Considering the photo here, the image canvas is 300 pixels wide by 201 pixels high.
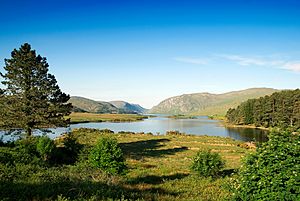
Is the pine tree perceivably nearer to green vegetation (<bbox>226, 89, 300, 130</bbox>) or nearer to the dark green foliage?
the dark green foliage

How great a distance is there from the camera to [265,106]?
9644 cm

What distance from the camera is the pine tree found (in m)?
30.4

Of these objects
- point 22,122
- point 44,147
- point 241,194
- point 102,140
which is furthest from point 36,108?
point 241,194

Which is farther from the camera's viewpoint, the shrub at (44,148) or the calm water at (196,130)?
the calm water at (196,130)

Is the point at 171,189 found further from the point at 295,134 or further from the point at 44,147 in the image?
the point at 44,147

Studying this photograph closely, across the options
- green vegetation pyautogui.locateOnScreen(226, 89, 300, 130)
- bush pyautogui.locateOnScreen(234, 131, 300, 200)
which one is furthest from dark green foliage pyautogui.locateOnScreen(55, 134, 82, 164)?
green vegetation pyautogui.locateOnScreen(226, 89, 300, 130)

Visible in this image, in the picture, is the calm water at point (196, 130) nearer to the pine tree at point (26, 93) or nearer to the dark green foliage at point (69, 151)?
the pine tree at point (26, 93)

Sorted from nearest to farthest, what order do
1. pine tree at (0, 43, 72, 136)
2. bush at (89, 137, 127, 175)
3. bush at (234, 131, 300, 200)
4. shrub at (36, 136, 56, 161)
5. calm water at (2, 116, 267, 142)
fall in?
bush at (234, 131, 300, 200) → bush at (89, 137, 127, 175) → shrub at (36, 136, 56, 161) → pine tree at (0, 43, 72, 136) → calm water at (2, 116, 267, 142)

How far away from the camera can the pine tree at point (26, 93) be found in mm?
30375

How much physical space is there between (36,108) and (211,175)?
74.5 ft

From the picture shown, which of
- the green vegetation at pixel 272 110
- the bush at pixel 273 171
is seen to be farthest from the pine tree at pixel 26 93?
the green vegetation at pixel 272 110

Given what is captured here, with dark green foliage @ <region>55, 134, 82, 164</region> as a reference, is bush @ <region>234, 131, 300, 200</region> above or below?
above

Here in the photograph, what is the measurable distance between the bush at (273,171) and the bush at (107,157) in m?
8.45

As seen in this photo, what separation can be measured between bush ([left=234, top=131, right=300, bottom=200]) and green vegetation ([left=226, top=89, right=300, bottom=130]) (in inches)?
3010
